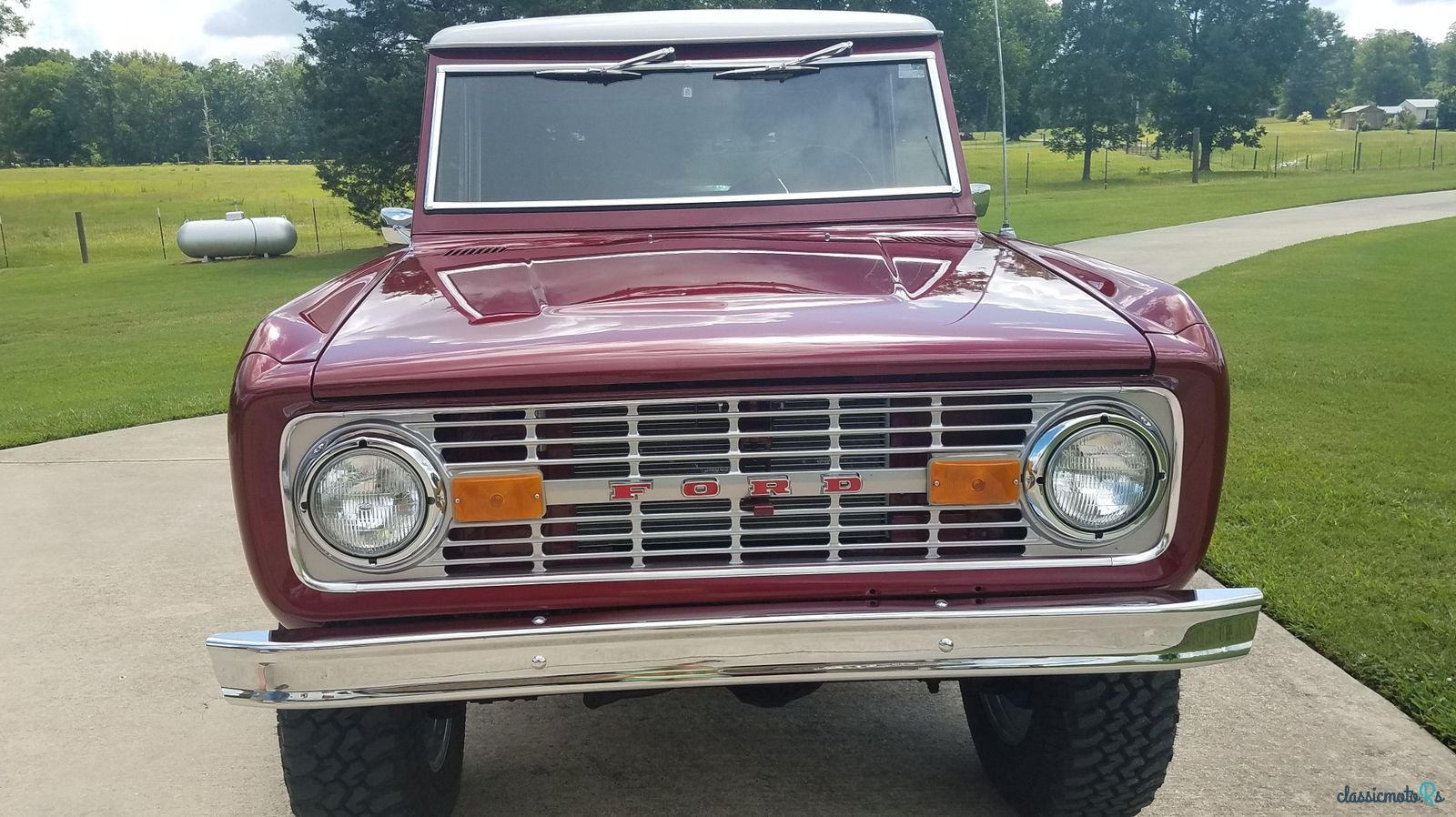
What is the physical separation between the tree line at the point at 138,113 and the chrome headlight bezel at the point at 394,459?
76.0m

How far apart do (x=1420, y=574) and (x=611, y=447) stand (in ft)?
11.5

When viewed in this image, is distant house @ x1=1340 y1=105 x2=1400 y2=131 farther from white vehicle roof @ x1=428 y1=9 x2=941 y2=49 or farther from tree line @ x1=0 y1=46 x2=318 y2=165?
white vehicle roof @ x1=428 y1=9 x2=941 y2=49

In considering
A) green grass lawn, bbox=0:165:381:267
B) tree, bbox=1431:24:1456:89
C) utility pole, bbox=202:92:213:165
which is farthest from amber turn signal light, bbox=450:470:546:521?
tree, bbox=1431:24:1456:89

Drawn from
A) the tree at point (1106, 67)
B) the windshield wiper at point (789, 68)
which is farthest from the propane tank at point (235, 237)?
the tree at point (1106, 67)

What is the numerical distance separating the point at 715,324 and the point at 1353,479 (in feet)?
14.9

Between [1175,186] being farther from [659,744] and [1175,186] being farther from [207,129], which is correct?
[207,129]

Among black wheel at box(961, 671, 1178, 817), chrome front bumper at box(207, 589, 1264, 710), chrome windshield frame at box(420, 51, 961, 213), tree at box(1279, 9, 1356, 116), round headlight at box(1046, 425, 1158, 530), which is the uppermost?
tree at box(1279, 9, 1356, 116)

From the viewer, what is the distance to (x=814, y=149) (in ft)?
11.7

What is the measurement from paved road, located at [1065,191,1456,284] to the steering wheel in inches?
369

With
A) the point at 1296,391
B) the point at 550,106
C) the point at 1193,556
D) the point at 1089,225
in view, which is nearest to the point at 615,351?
the point at 1193,556

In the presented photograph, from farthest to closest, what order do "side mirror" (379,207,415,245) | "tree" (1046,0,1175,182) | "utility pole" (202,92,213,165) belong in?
"utility pole" (202,92,213,165) → "tree" (1046,0,1175,182) → "side mirror" (379,207,415,245)

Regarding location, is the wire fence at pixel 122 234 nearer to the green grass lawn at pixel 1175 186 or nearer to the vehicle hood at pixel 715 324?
the green grass lawn at pixel 1175 186

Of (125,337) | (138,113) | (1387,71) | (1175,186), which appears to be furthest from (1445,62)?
(125,337)

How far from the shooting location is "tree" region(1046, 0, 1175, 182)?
155 ft
